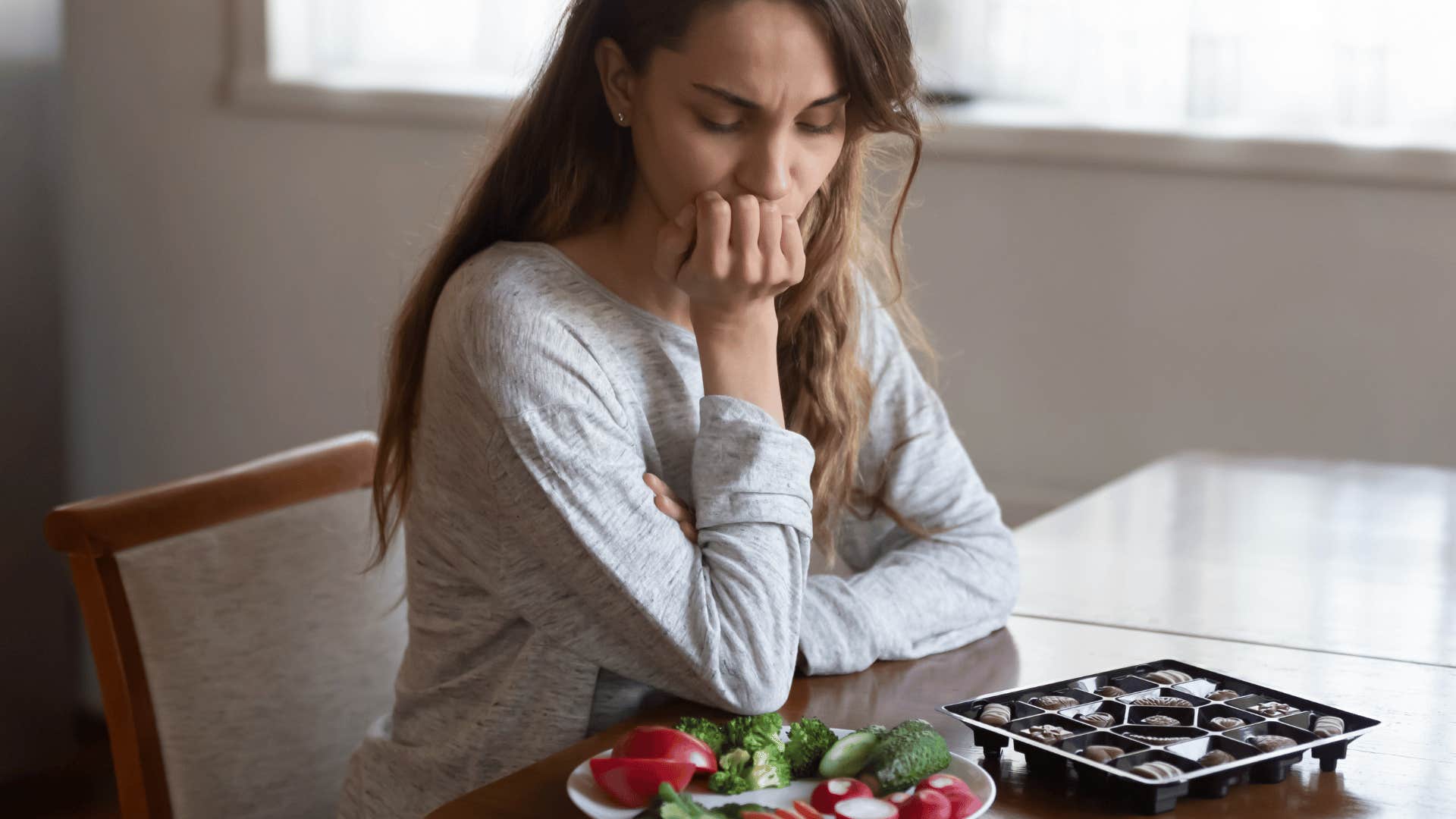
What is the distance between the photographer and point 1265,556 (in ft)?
5.17

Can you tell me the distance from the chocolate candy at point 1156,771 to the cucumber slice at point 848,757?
148 mm

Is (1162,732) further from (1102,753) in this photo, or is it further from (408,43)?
(408,43)

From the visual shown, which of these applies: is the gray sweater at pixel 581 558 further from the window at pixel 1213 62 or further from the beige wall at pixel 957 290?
the window at pixel 1213 62

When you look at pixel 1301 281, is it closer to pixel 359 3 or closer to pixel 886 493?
pixel 886 493

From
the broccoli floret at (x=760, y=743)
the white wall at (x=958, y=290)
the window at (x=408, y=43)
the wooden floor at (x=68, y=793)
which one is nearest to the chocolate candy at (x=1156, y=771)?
the broccoli floret at (x=760, y=743)

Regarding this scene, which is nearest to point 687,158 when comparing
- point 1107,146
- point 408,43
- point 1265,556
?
point 1265,556

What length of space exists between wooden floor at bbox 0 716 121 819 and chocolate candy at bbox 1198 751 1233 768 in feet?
8.31

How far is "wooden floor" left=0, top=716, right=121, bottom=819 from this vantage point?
297cm

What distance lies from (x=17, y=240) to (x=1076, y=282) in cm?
194

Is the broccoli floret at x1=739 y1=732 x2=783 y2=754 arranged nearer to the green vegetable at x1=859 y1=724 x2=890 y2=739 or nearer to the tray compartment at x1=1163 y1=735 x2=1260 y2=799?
the green vegetable at x1=859 y1=724 x2=890 y2=739

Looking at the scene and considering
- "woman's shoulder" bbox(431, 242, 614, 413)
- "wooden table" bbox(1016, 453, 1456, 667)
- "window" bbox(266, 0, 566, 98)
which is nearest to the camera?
"woman's shoulder" bbox(431, 242, 614, 413)

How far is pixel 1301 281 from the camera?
240 centimetres

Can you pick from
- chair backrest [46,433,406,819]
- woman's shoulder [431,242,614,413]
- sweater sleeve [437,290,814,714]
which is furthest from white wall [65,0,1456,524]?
sweater sleeve [437,290,814,714]

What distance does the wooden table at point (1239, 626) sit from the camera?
925mm
